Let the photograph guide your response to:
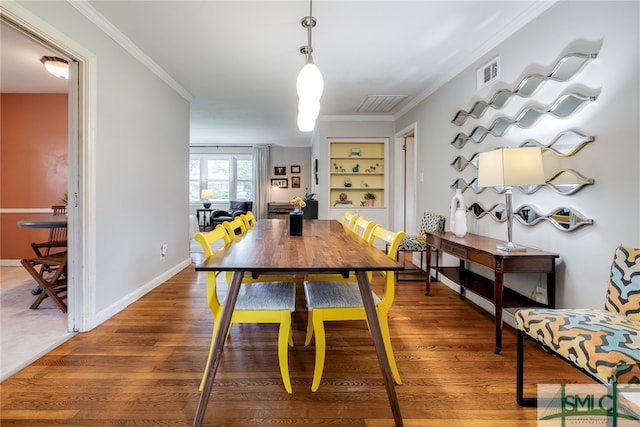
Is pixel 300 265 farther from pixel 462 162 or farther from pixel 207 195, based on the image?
pixel 207 195

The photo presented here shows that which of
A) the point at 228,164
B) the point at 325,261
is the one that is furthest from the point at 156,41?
the point at 228,164

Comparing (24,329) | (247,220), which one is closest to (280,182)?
(247,220)

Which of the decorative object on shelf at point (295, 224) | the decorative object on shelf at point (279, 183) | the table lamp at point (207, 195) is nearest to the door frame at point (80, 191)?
the decorative object on shelf at point (295, 224)

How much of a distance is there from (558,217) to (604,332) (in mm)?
1014

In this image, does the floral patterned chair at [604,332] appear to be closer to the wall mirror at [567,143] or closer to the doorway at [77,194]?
the wall mirror at [567,143]

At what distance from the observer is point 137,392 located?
151 cm

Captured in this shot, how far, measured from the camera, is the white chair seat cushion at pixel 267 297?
155 centimetres

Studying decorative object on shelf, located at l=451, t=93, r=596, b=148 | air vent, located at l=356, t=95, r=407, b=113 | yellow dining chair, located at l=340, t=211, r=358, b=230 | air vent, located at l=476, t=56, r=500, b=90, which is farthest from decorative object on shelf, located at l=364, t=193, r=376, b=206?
air vent, located at l=476, t=56, r=500, b=90

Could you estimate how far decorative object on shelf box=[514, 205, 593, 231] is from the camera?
180 cm

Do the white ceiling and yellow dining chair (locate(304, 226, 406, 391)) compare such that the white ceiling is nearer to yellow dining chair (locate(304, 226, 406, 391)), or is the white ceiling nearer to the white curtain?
yellow dining chair (locate(304, 226, 406, 391))

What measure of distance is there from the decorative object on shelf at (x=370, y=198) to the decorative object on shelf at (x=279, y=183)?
3.77 meters

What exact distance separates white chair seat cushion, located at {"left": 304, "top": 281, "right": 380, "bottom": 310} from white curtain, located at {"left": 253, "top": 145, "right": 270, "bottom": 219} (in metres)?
6.81

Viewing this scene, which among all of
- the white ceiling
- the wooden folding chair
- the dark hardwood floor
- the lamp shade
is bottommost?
the dark hardwood floor

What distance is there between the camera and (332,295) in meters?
1.69
